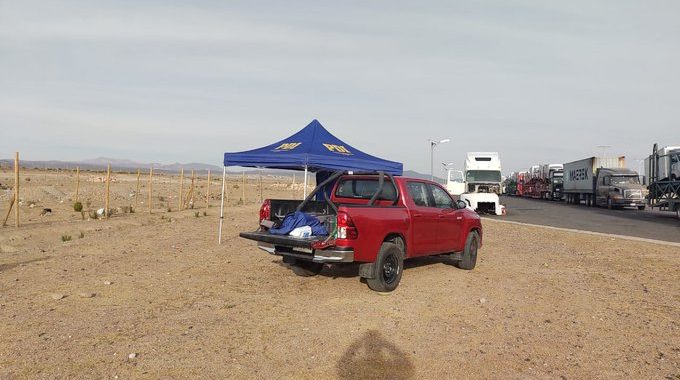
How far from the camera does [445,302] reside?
7.43 m

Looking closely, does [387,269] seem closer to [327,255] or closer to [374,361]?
[327,255]

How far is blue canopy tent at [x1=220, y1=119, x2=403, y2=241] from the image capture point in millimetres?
11117

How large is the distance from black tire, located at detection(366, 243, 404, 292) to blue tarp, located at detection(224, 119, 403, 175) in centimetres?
354

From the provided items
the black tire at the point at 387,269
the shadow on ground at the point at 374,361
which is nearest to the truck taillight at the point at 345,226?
the black tire at the point at 387,269

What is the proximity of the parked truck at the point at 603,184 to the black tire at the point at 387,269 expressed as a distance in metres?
30.2

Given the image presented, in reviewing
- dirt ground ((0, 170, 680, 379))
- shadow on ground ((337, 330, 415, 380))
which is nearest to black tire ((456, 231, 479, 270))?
dirt ground ((0, 170, 680, 379))

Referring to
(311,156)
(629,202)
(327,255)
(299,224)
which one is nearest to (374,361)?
(327,255)

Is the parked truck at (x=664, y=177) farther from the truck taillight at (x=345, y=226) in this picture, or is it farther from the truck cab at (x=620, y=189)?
the truck taillight at (x=345, y=226)

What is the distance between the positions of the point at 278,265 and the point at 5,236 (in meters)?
8.41

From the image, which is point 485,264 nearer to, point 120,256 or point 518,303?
point 518,303

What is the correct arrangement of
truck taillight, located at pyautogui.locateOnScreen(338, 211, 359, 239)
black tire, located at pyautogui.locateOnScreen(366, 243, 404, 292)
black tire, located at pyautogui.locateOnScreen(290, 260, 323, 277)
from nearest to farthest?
1. truck taillight, located at pyautogui.locateOnScreen(338, 211, 359, 239)
2. black tire, located at pyautogui.locateOnScreen(366, 243, 404, 292)
3. black tire, located at pyautogui.locateOnScreen(290, 260, 323, 277)

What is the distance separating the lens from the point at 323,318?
21.2 ft

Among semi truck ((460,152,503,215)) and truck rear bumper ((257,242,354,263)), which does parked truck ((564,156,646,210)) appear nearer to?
semi truck ((460,152,503,215))

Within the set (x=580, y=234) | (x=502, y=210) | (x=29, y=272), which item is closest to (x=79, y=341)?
(x=29, y=272)
